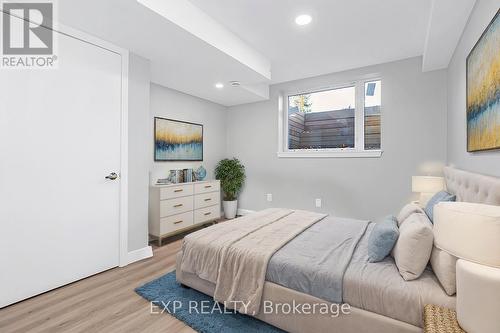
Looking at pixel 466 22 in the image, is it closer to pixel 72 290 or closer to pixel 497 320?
pixel 497 320

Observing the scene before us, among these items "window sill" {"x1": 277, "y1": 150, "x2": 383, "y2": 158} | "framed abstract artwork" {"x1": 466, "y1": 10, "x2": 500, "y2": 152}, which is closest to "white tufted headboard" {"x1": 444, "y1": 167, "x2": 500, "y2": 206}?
"framed abstract artwork" {"x1": 466, "y1": 10, "x2": 500, "y2": 152}

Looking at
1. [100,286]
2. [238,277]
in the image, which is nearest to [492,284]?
[238,277]

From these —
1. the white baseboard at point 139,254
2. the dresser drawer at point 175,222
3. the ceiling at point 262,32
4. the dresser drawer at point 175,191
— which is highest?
the ceiling at point 262,32

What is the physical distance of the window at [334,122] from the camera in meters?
3.67

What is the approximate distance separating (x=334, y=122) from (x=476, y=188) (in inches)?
103

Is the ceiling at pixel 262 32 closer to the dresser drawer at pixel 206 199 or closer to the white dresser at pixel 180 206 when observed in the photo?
the white dresser at pixel 180 206

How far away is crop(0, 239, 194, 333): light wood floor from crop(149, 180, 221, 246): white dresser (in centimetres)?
98

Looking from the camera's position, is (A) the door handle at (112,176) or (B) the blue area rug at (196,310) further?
(A) the door handle at (112,176)

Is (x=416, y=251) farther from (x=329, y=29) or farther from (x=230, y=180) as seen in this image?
(x=230, y=180)

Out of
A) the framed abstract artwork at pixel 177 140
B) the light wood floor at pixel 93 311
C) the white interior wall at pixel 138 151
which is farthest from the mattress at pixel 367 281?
the framed abstract artwork at pixel 177 140

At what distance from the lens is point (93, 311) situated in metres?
1.89

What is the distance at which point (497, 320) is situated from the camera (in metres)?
0.93

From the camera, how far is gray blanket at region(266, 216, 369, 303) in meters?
1.49

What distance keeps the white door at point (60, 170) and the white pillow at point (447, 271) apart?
285 cm
